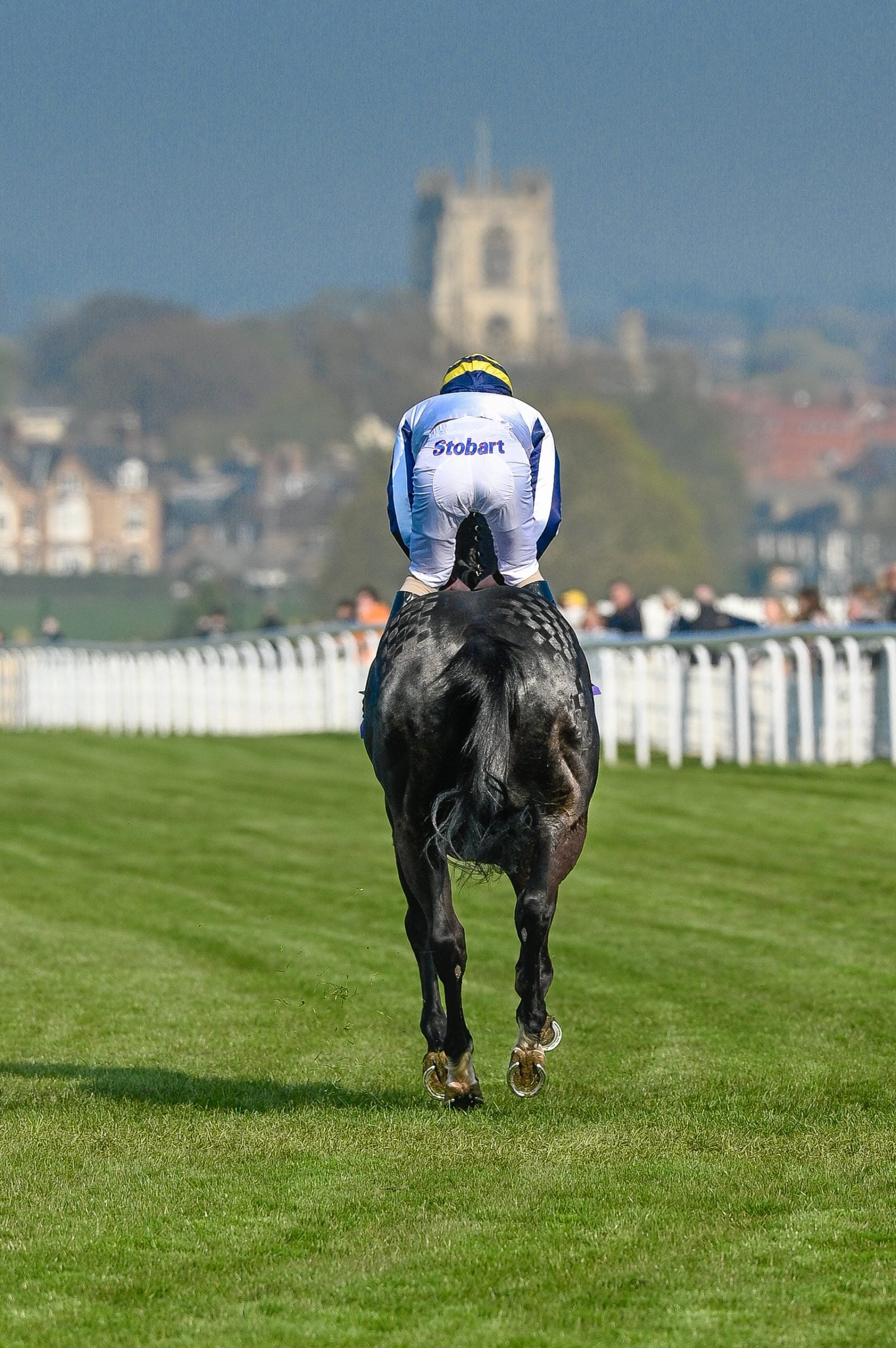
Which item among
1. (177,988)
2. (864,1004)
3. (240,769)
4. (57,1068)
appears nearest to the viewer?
(57,1068)

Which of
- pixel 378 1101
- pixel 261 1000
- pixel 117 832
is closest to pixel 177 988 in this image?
pixel 261 1000

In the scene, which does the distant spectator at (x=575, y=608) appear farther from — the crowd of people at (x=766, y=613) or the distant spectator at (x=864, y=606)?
the distant spectator at (x=864, y=606)

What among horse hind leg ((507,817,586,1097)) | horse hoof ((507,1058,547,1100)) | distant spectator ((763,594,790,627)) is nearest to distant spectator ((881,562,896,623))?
distant spectator ((763,594,790,627))

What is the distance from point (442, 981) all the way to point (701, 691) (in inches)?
492

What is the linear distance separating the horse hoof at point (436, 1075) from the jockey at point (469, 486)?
4.02 feet

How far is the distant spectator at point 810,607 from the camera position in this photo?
19844 mm

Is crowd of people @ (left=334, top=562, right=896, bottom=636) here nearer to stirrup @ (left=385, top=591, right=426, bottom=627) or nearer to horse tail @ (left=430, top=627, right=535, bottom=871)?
stirrup @ (left=385, top=591, right=426, bottom=627)

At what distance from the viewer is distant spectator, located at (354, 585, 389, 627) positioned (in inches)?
945

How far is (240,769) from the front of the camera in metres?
19.9

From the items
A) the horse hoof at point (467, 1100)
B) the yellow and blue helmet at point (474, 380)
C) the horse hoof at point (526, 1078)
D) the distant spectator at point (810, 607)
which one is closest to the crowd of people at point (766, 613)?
the distant spectator at point (810, 607)

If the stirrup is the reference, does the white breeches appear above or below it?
above

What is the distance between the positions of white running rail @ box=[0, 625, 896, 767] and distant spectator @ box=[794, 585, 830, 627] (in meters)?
0.93

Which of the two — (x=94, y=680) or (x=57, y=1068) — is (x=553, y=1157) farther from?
(x=94, y=680)

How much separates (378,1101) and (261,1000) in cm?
196
